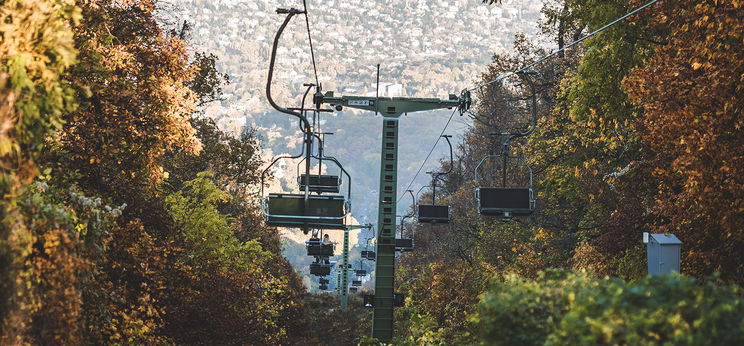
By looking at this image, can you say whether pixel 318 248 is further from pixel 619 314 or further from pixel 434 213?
pixel 619 314

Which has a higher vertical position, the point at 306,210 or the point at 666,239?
the point at 306,210

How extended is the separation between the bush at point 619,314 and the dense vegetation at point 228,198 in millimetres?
18

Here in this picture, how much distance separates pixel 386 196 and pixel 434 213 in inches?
361

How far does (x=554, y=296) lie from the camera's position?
7.16 m

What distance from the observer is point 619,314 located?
5828 mm

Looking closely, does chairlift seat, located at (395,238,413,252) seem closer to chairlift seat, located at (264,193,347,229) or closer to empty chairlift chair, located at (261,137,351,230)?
empty chairlift chair, located at (261,137,351,230)

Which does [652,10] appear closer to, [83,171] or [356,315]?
[83,171]

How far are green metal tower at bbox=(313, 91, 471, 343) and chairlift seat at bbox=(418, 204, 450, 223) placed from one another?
8.24 m

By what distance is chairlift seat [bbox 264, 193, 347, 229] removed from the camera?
18344 mm

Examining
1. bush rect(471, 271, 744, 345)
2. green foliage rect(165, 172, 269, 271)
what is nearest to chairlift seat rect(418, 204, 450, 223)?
green foliage rect(165, 172, 269, 271)

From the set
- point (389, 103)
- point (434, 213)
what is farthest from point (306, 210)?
point (434, 213)

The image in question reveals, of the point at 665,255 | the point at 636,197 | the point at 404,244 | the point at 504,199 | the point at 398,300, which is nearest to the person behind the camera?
the point at 665,255

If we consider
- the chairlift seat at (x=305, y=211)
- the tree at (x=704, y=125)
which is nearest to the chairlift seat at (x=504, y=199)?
the chairlift seat at (x=305, y=211)

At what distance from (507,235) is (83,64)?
25.7 m
